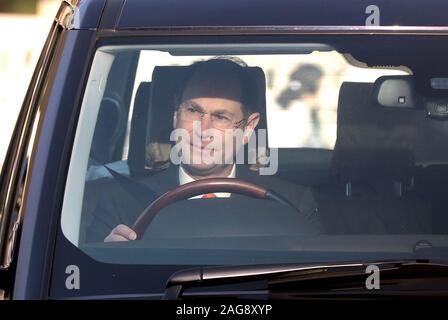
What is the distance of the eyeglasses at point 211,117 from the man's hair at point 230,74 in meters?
0.03

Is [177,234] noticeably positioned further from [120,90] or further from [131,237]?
[120,90]

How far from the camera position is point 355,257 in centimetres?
254

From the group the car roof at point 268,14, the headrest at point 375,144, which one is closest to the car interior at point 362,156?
the headrest at point 375,144

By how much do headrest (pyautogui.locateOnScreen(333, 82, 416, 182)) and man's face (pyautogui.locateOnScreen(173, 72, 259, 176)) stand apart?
10.2 inches

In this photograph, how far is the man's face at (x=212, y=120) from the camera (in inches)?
113

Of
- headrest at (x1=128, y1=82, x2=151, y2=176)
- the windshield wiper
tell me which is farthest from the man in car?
the windshield wiper

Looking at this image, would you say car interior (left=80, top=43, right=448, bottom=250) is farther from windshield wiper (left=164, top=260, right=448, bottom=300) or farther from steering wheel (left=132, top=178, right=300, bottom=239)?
windshield wiper (left=164, top=260, right=448, bottom=300)

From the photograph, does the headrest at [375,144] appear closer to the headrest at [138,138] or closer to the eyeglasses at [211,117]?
the eyeglasses at [211,117]

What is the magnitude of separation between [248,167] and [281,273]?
53 cm

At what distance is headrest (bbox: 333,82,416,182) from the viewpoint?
2.77 meters

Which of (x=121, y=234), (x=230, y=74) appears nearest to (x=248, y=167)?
(x=230, y=74)

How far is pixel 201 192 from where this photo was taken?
286 cm

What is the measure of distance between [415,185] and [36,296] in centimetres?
101

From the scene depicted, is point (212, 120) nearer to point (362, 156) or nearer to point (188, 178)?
point (188, 178)
